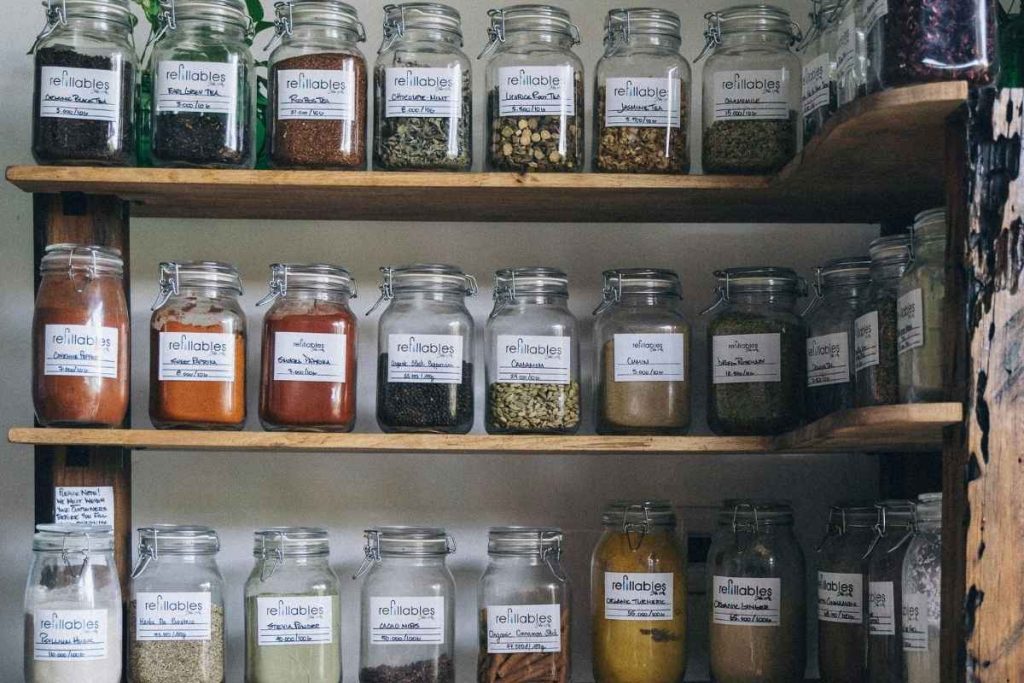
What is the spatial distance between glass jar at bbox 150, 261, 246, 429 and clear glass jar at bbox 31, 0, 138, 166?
223 mm

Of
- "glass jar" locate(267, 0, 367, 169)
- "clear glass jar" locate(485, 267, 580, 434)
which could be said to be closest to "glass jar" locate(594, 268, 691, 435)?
"clear glass jar" locate(485, 267, 580, 434)

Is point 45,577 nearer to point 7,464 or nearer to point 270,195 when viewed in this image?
point 7,464

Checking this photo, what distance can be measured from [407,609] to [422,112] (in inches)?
25.5

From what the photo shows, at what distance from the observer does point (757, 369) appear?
5.37 ft

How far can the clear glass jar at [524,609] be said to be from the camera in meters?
1.60

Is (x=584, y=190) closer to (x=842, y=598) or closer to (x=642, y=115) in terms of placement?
(x=642, y=115)

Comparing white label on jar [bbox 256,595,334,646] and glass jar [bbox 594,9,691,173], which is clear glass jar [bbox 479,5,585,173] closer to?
glass jar [bbox 594,9,691,173]

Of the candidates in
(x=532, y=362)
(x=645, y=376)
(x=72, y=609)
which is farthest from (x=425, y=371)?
(x=72, y=609)

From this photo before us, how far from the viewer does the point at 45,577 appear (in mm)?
1537

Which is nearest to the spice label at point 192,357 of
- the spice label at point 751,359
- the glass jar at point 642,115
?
the glass jar at point 642,115

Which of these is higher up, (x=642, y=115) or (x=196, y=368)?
(x=642, y=115)

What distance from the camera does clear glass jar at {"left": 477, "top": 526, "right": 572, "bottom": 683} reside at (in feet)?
5.25

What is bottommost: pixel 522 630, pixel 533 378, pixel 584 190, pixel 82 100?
pixel 522 630

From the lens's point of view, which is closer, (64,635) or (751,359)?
(64,635)
